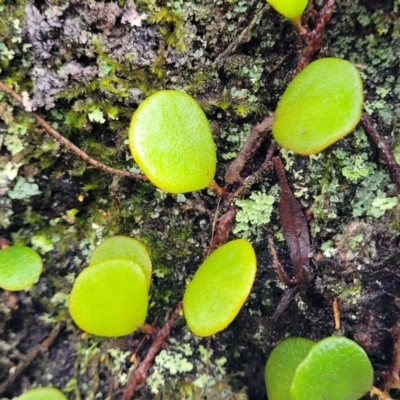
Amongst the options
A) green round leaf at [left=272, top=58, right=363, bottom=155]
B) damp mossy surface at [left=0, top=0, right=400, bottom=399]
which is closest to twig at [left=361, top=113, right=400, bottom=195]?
damp mossy surface at [left=0, top=0, right=400, bottom=399]

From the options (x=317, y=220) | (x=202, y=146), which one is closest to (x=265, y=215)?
(x=317, y=220)

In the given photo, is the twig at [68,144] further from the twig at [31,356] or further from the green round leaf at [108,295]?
the twig at [31,356]

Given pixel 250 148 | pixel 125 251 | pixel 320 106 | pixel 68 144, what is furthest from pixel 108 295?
pixel 320 106

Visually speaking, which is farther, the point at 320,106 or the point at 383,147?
the point at 383,147

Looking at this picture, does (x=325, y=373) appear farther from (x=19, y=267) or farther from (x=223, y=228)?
(x=19, y=267)

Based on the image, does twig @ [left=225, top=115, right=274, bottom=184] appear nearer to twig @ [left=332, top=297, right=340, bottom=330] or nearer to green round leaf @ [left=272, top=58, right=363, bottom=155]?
green round leaf @ [left=272, top=58, right=363, bottom=155]
